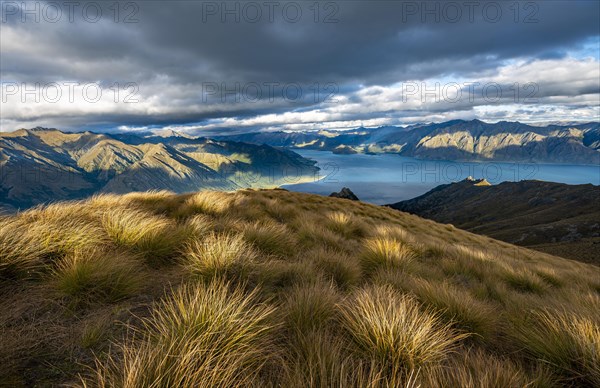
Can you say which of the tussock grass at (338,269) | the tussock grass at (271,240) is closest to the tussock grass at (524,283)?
the tussock grass at (338,269)

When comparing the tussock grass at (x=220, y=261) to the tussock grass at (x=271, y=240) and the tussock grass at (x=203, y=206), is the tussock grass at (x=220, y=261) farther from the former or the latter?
the tussock grass at (x=203, y=206)

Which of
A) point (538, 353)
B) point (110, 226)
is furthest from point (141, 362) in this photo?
point (110, 226)

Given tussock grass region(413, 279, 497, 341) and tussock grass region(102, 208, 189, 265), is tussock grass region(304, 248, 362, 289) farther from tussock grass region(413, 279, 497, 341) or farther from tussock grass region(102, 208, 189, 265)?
tussock grass region(102, 208, 189, 265)

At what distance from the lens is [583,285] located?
770cm

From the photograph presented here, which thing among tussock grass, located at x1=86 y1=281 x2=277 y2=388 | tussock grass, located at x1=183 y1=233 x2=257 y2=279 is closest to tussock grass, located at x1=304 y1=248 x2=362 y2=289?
tussock grass, located at x1=183 y1=233 x2=257 y2=279

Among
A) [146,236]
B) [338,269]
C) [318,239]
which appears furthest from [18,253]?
[318,239]

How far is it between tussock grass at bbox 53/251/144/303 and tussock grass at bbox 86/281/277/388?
106 cm

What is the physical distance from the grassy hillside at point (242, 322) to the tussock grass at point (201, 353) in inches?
0.6

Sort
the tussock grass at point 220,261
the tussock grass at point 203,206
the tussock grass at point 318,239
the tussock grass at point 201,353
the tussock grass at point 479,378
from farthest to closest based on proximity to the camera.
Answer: the tussock grass at point 203,206, the tussock grass at point 318,239, the tussock grass at point 220,261, the tussock grass at point 479,378, the tussock grass at point 201,353

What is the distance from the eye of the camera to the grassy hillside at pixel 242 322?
2320mm

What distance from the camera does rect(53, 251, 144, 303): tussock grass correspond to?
3.57m

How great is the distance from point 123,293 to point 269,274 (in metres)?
2.06

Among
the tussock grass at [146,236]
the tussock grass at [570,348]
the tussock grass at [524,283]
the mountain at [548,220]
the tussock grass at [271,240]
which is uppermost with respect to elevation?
the tussock grass at [146,236]

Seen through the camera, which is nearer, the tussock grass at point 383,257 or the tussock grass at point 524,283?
the tussock grass at point 383,257
